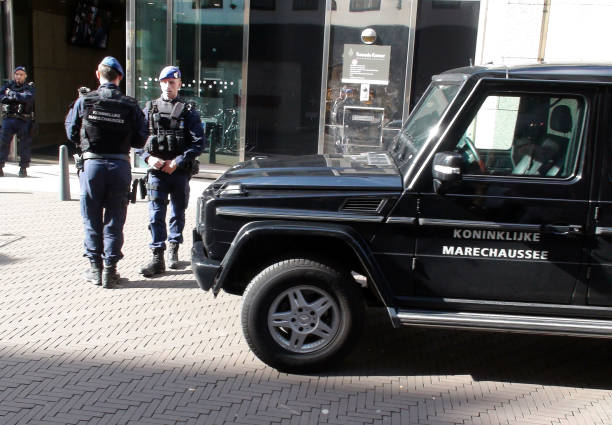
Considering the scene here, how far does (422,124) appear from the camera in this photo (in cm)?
443

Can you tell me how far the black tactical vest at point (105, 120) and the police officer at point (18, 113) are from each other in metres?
6.26

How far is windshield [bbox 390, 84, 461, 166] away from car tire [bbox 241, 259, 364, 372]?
98cm

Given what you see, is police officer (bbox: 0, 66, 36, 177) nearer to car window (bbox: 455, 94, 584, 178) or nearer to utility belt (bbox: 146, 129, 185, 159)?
utility belt (bbox: 146, 129, 185, 159)

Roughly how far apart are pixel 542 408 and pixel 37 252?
535cm

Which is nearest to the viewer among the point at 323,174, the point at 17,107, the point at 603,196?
the point at 603,196

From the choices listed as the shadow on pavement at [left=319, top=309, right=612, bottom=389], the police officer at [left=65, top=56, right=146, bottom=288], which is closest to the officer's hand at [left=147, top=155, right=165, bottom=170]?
the police officer at [left=65, top=56, right=146, bottom=288]

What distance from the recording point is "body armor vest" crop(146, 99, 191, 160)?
602 centimetres

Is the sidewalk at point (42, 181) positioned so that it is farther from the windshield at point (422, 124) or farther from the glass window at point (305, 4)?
the windshield at point (422, 124)

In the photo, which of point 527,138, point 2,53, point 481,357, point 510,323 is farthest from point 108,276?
point 2,53

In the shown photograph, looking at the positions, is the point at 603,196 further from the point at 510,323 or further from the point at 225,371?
the point at 225,371

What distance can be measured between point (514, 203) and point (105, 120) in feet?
11.5

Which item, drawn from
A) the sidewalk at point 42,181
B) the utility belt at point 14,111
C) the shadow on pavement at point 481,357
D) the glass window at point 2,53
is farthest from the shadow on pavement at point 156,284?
the glass window at point 2,53

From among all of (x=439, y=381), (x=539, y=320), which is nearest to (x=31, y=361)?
(x=439, y=381)

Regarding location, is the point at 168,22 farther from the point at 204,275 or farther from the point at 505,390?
the point at 505,390
